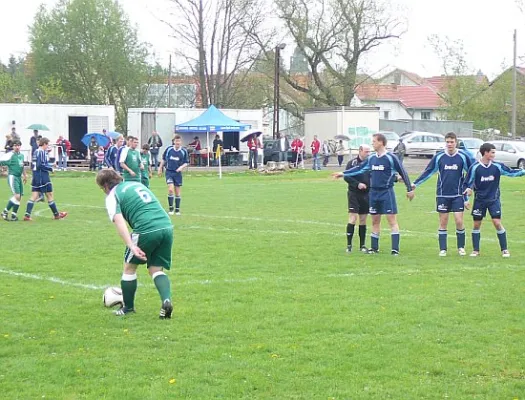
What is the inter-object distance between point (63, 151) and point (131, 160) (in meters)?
24.7

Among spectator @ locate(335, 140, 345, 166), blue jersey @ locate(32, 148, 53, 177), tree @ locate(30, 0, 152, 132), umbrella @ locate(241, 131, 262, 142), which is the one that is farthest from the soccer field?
tree @ locate(30, 0, 152, 132)

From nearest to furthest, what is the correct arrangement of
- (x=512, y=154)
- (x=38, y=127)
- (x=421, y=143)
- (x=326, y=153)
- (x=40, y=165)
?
1. (x=40, y=165)
2. (x=38, y=127)
3. (x=512, y=154)
4. (x=326, y=153)
5. (x=421, y=143)

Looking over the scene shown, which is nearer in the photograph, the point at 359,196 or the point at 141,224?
the point at 141,224

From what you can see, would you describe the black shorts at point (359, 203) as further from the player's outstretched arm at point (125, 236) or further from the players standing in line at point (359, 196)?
the player's outstretched arm at point (125, 236)

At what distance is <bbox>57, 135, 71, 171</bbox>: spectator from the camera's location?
44.2 m

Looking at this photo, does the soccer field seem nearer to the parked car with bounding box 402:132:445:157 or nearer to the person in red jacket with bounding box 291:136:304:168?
the person in red jacket with bounding box 291:136:304:168

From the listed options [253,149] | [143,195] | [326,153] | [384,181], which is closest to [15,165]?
[384,181]

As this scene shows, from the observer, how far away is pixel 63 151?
44156 millimetres

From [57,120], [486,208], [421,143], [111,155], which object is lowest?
[486,208]

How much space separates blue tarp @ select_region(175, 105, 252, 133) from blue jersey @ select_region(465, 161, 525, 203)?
32.6 meters

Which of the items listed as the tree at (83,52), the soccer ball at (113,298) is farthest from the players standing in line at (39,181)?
the tree at (83,52)

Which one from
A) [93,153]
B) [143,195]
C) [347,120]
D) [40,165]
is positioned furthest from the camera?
[347,120]

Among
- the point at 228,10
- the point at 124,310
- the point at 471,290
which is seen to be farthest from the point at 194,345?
the point at 228,10

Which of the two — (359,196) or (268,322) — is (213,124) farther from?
(268,322)
